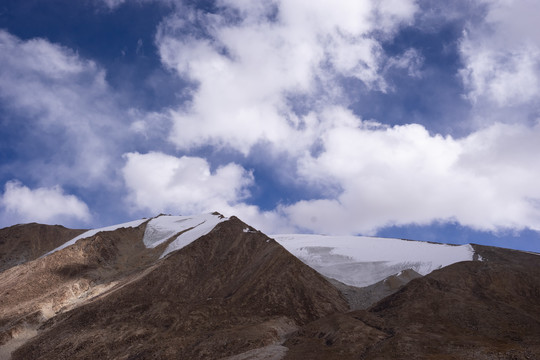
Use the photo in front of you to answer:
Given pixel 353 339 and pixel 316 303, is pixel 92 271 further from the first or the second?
pixel 353 339

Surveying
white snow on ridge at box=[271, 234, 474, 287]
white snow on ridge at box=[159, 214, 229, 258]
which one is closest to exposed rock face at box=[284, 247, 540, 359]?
white snow on ridge at box=[271, 234, 474, 287]

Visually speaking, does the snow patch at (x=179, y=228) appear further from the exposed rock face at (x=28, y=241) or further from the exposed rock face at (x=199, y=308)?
the exposed rock face at (x=28, y=241)

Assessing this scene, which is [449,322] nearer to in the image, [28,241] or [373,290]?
[373,290]

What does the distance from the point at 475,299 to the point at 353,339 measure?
811 inches

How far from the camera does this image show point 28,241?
90.1m

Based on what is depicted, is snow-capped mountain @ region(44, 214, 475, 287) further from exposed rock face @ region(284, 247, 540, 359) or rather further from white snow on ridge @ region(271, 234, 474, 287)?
exposed rock face @ region(284, 247, 540, 359)

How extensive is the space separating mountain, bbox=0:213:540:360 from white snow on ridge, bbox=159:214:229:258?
0.45 m

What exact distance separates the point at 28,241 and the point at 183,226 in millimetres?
33049

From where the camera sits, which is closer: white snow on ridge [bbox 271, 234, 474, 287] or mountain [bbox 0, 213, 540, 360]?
mountain [bbox 0, 213, 540, 360]

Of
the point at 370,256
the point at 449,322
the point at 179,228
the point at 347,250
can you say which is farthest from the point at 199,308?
the point at 179,228

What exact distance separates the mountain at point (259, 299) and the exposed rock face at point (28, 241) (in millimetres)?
531

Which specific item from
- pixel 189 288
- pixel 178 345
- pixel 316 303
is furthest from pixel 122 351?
pixel 316 303

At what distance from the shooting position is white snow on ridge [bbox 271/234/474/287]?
67.9 m

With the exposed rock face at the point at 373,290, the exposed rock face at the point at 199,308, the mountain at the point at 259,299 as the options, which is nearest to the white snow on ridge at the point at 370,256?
the mountain at the point at 259,299
